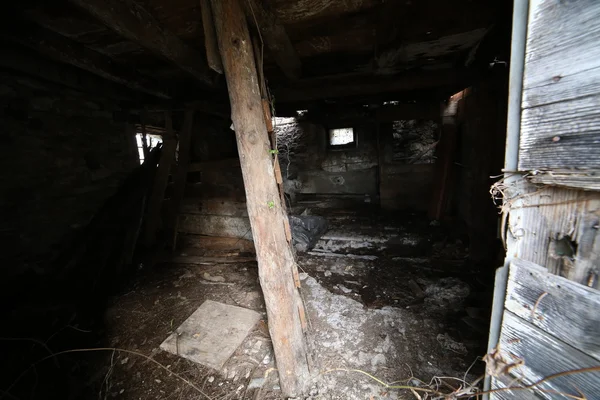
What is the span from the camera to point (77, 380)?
1815 mm

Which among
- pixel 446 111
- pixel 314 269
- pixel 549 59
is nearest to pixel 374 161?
pixel 446 111

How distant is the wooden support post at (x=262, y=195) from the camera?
1364mm

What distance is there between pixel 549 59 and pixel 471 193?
359cm

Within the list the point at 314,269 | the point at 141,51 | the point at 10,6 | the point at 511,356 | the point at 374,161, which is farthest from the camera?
the point at 374,161

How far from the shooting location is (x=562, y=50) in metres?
0.55

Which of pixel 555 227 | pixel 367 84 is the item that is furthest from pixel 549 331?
pixel 367 84

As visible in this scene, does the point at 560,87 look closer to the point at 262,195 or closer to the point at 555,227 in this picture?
the point at 555,227

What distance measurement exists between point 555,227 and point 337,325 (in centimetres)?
199

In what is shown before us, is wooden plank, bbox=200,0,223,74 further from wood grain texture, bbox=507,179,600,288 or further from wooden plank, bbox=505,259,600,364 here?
wooden plank, bbox=505,259,600,364

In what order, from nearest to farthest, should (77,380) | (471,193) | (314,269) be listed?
1. (77,380)
2. (314,269)
3. (471,193)

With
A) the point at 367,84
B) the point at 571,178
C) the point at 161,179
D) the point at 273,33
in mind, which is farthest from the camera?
the point at 161,179

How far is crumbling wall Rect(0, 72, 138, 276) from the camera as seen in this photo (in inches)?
106

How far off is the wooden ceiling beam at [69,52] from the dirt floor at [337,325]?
261cm

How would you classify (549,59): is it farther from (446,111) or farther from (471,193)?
(446,111)
